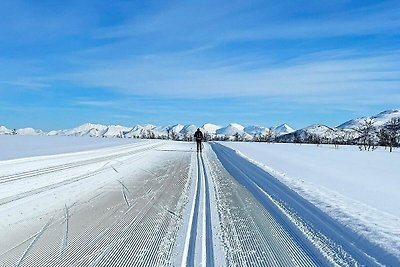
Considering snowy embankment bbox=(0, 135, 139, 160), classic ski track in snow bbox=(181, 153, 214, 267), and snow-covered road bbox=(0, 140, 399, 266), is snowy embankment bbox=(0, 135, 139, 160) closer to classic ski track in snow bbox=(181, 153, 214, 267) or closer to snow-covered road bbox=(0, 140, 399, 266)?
snow-covered road bbox=(0, 140, 399, 266)

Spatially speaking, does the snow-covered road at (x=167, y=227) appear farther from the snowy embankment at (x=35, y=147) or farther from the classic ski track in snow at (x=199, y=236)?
the snowy embankment at (x=35, y=147)

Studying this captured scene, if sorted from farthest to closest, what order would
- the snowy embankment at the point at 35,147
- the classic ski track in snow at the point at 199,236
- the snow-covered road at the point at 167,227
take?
the snowy embankment at the point at 35,147 < the snow-covered road at the point at 167,227 < the classic ski track in snow at the point at 199,236

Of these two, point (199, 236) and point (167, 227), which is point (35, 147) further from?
point (199, 236)

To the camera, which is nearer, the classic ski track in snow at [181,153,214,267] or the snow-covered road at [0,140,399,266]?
the classic ski track in snow at [181,153,214,267]

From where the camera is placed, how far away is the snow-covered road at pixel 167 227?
5.25 meters

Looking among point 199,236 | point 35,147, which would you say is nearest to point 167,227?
point 199,236

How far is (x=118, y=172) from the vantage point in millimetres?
15406

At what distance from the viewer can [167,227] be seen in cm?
678

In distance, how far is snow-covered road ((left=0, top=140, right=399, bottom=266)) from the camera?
17.2ft

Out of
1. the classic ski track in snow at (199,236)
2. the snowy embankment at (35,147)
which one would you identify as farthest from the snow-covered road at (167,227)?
the snowy embankment at (35,147)

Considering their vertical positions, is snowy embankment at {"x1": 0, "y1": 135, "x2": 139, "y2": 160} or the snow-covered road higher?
snowy embankment at {"x1": 0, "y1": 135, "x2": 139, "y2": 160}

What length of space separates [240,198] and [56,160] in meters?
10.6

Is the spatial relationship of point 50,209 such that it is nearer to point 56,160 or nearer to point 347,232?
point 347,232

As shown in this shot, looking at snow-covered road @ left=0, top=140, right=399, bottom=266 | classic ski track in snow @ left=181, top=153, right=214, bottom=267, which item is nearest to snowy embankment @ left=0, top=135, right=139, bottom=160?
snow-covered road @ left=0, top=140, right=399, bottom=266
